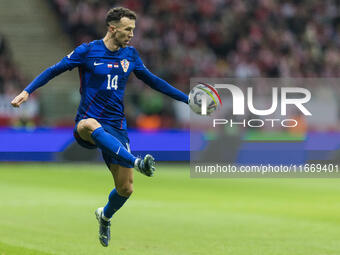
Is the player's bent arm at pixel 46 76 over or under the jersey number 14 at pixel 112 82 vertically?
over

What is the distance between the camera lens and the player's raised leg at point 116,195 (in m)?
8.62

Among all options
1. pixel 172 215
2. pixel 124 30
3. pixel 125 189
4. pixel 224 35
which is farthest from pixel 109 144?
pixel 224 35

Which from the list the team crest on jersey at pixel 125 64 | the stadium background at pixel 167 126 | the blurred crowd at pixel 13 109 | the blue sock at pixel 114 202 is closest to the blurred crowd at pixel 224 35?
the stadium background at pixel 167 126

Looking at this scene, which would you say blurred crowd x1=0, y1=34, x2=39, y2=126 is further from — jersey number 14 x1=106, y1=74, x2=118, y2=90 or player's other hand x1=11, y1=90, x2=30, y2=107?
player's other hand x1=11, y1=90, x2=30, y2=107

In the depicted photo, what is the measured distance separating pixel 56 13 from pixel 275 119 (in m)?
10.8

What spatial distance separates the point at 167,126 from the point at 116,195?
11887mm

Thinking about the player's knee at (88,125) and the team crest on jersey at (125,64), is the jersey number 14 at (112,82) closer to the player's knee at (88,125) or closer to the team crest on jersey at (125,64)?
the team crest on jersey at (125,64)

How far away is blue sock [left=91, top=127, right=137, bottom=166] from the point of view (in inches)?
315

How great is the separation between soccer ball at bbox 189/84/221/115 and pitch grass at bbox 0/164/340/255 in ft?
5.51

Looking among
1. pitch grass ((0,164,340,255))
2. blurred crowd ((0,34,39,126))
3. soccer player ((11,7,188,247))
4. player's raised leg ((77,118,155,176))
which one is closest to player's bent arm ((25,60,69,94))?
soccer player ((11,7,188,247))

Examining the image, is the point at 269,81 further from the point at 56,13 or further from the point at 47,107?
the point at 56,13

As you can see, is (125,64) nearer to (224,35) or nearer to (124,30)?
(124,30)

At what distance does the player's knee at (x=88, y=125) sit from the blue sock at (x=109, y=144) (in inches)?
2.5

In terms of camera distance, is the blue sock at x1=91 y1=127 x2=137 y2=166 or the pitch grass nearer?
the blue sock at x1=91 y1=127 x2=137 y2=166
